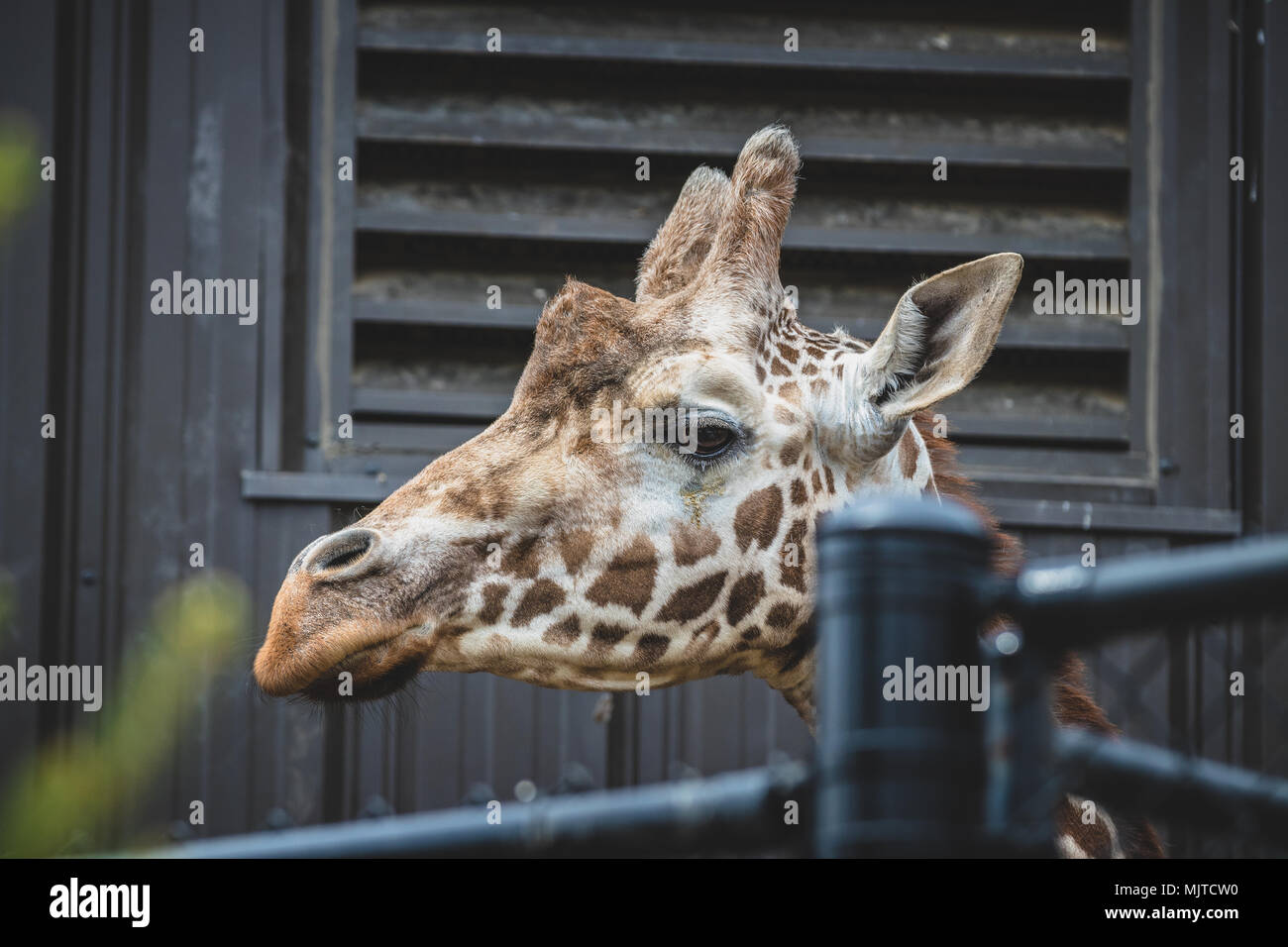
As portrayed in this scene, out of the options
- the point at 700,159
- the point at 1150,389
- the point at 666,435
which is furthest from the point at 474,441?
the point at 1150,389

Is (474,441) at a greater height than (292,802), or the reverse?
(474,441)

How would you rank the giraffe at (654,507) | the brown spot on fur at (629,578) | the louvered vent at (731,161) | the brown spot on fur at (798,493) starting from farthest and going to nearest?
the louvered vent at (731,161) < the brown spot on fur at (798,493) < the brown spot on fur at (629,578) < the giraffe at (654,507)

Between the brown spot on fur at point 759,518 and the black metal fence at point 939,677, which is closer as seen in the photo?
the black metal fence at point 939,677

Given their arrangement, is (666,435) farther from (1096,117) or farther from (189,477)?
(1096,117)

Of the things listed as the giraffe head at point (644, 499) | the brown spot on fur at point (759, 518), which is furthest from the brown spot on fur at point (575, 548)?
the brown spot on fur at point (759, 518)

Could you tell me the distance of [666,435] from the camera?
111 inches

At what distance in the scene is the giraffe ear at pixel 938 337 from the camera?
108 inches

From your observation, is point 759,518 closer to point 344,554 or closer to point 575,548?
point 575,548

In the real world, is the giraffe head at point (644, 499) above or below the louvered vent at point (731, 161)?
below

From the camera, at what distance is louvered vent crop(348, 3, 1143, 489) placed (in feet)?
17.1

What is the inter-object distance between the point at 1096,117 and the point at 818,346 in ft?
9.85

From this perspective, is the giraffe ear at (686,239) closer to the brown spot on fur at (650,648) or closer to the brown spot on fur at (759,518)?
the brown spot on fur at (759,518)

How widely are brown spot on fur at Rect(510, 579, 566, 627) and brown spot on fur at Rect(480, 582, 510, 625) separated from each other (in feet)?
0.12

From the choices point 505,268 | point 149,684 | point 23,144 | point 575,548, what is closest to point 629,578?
point 575,548
